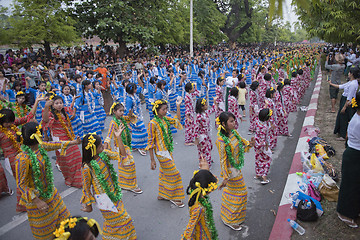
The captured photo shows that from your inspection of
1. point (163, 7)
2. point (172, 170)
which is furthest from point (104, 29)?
point (172, 170)

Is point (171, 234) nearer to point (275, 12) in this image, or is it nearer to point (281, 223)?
point (281, 223)

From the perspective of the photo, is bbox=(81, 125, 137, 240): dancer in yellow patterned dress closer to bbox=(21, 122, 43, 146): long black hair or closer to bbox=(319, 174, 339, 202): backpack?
bbox=(21, 122, 43, 146): long black hair

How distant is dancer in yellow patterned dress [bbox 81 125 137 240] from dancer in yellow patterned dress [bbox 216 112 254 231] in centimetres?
144

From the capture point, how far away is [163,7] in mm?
19672

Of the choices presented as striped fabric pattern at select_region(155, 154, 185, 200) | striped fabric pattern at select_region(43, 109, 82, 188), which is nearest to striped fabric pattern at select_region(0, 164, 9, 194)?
striped fabric pattern at select_region(43, 109, 82, 188)

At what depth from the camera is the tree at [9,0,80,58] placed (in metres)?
12.5

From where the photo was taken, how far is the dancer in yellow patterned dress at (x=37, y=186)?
3182 millimetres

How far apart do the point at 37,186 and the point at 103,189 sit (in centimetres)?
82

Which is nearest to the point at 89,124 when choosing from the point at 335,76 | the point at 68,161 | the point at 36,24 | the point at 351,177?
the point at 68,161

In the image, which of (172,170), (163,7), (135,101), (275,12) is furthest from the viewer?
(163,7)

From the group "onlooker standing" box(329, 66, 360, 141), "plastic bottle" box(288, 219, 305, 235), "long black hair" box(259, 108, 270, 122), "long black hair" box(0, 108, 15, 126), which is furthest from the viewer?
"onlooker standing" box(329, 66, 360, 141)

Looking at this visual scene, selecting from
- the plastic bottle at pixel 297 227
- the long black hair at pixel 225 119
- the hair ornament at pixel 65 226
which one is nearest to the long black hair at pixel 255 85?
the long black hair at pixel 225 119

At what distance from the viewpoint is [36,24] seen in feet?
41.7

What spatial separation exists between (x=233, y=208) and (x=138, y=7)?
55.6 ft
